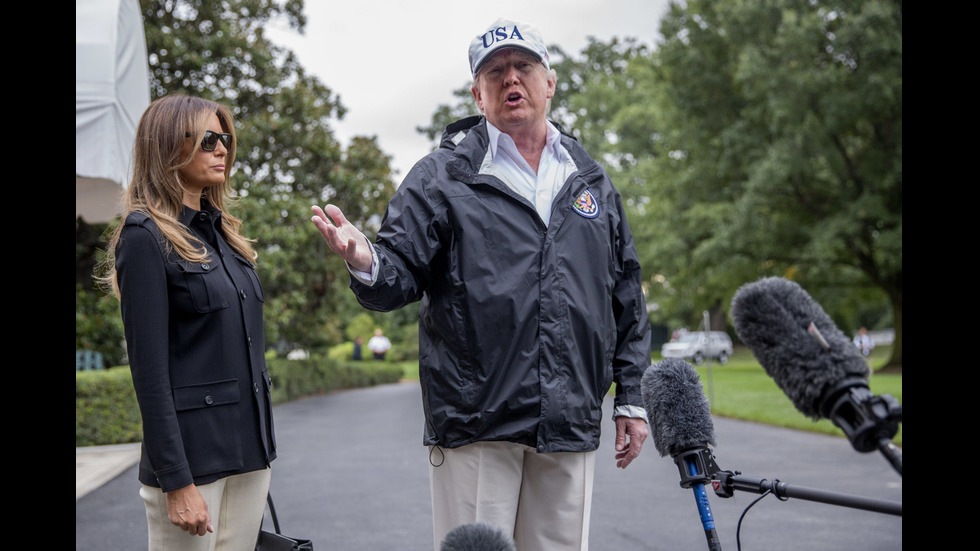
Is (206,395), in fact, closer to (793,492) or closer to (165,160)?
(165,160)

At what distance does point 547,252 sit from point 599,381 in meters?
0.45

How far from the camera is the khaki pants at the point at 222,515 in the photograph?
93.1 inches

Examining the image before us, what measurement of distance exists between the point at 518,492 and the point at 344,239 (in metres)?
0.99

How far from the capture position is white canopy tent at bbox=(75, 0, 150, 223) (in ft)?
18.4

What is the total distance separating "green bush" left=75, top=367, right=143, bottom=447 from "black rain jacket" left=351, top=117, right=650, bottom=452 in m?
8.50

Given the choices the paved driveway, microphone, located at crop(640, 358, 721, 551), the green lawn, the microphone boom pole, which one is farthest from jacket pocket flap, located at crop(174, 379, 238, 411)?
the green lawn

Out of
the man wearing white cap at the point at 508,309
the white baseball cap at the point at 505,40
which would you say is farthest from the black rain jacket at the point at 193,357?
the white baseball cap at the point at 505,40

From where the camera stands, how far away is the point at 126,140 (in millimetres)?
5938

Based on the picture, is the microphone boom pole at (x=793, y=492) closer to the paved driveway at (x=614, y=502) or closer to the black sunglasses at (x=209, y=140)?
the black sunglasses at (x=209, y=140)

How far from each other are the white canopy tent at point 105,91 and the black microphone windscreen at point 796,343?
189 inches

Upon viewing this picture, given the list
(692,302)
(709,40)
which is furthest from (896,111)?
(692,302)

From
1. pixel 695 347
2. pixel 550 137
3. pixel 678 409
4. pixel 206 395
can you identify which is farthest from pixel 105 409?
pixel 695 347

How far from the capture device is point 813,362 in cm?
122

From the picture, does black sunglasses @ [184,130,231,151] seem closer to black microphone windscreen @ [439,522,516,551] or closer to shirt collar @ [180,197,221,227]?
shirt collar @ [180,197,221,227]
